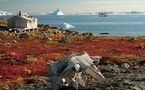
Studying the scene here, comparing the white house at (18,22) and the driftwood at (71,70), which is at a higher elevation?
the driftwood at (71,70)

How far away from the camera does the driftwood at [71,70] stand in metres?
17.1

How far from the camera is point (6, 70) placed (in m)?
31.2

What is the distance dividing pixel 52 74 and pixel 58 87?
35.9 inches

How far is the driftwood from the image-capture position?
1711 cm

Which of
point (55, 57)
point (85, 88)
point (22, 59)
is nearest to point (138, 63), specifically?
point (55, 57)

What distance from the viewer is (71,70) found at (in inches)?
671

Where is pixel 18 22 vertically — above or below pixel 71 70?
below

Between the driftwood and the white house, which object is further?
the white house

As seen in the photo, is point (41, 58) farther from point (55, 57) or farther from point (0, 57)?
point (0, 57)

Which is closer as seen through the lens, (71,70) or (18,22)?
(71,70)

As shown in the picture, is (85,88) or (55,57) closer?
(85,88)

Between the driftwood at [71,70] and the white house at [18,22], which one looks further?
the white house at [18,22]

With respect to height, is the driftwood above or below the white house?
above

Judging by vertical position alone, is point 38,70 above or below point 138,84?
below
